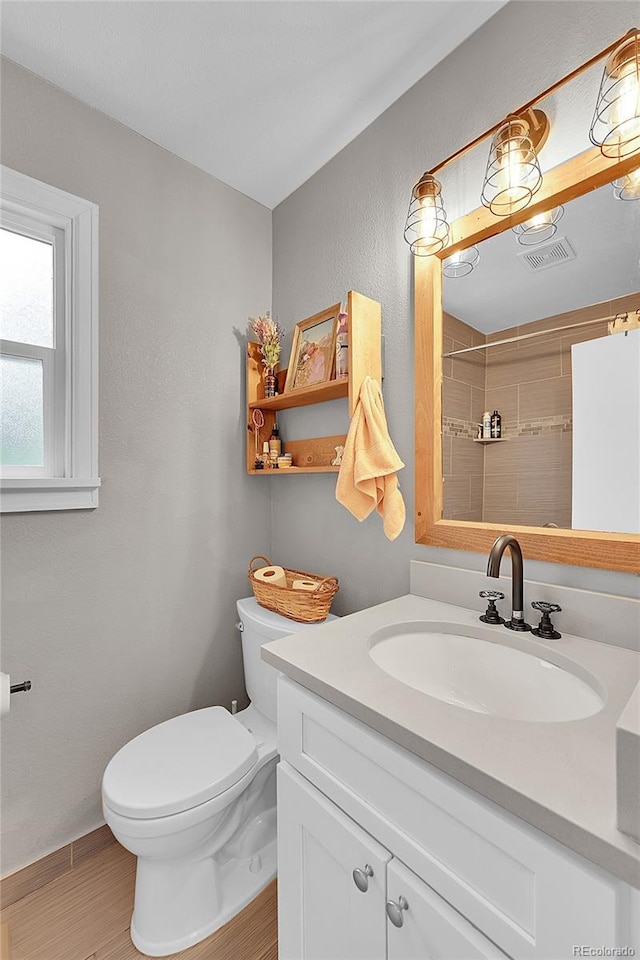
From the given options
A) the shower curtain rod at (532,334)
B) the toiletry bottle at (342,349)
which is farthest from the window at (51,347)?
the shower curtain rod at (532,334)

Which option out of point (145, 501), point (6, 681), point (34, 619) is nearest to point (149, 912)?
point (6, 681)

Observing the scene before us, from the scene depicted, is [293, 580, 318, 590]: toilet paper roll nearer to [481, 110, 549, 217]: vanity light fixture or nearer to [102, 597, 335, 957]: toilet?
[102, 597, 335, 957]: toilet

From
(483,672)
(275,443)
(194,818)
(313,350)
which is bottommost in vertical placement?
(194,818)

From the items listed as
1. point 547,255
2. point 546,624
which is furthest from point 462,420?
point 546,624

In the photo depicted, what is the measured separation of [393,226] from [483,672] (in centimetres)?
136

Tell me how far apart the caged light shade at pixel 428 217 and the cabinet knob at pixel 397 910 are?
4.81ft

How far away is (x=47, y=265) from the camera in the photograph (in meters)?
1.44

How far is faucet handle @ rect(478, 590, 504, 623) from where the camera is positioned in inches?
41.5

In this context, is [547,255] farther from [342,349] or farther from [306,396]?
[306,396]

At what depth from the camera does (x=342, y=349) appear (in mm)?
1440

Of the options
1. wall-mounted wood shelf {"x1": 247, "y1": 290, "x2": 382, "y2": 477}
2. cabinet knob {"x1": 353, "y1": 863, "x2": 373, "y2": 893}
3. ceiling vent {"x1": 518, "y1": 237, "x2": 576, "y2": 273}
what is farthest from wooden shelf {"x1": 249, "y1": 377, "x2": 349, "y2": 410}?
cabinet knob {"x1": 353, "y1": 863, "x2": 373, "y2": 893}

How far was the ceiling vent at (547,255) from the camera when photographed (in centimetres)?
104

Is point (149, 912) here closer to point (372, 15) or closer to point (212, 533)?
point (212, 533)

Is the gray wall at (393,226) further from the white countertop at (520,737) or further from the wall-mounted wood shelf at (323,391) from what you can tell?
the white countertop at (520,737)
